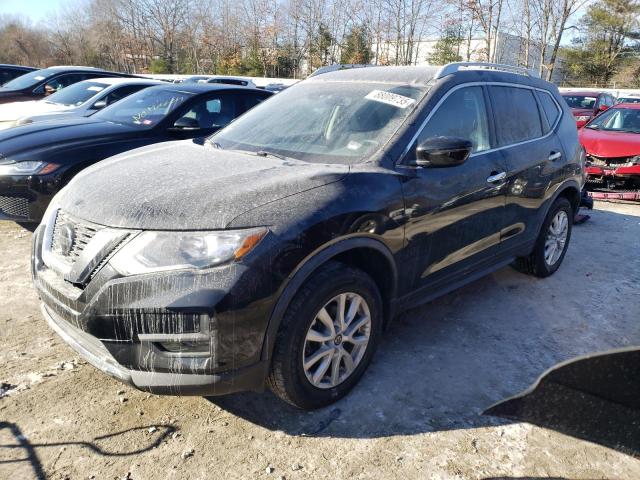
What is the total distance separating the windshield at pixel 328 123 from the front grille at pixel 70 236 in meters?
1.22

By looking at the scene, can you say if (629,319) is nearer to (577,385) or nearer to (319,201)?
(577,385)

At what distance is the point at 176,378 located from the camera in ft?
7.78

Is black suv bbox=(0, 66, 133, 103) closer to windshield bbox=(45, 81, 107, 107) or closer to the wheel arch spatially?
windshield bbox=(45, 81, 107, 107)

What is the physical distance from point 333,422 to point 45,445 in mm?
1417

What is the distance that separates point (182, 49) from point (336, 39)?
1391 centimetres

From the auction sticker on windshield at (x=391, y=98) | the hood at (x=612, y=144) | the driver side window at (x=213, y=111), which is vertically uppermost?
the auction sticker on windshield at (x=391, y=98)

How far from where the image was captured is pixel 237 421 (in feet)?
9.12

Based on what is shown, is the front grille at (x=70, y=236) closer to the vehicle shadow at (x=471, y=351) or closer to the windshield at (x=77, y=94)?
the vehicle shadow at (x=471, y=351)

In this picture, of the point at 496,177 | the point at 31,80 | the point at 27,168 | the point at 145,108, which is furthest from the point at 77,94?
the point at 496,177

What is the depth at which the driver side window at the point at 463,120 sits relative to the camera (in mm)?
3326

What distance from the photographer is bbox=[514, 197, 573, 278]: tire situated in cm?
466

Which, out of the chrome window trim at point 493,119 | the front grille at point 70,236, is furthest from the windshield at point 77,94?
the chrome window trim at point 493,119

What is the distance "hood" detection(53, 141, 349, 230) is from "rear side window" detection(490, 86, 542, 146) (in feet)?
5.39

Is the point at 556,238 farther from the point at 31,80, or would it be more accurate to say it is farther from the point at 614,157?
the point at 31,80
